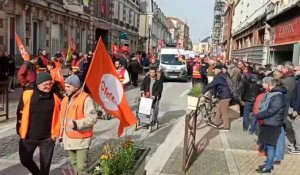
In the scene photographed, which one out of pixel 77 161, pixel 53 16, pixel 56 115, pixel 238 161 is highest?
pixel 53 16

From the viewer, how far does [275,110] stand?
7.34 metres

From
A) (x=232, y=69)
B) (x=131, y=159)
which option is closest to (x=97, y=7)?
(x=232, y=69)

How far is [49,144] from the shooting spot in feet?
19.3

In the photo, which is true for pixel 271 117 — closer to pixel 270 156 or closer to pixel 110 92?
pixel 270 156

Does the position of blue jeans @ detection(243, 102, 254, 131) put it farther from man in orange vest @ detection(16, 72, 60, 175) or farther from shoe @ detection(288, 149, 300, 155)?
man in orange vest @ detection(16, 72, 60, 175)

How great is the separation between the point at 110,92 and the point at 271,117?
10.3 ft

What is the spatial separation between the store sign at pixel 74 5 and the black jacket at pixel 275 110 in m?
22.2

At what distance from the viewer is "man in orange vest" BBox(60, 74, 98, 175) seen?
5723mm

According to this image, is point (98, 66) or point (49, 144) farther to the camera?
point (49, 144)

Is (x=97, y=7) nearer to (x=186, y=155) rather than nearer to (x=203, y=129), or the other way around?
(x=203, y=129)

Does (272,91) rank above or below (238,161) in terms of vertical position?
above

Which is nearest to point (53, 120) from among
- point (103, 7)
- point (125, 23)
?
point (103, 7)

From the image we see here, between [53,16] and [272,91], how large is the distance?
2104cm

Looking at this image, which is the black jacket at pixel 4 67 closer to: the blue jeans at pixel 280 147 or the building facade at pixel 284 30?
the building facade at pixel 284 30
